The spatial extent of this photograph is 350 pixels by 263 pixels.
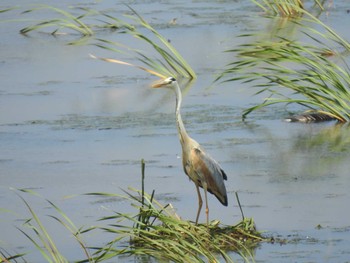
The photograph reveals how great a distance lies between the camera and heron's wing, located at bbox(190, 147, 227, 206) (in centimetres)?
654

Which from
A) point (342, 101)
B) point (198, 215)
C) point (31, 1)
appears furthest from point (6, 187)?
point (31, 1)

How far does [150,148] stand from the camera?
8.41m

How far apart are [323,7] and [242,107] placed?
6.11m

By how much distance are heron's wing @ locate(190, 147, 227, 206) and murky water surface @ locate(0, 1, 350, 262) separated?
0.17m

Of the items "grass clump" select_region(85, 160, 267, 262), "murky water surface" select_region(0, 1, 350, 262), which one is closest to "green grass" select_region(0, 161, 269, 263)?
"grass clump" select_region(85, 160, 267, 262)

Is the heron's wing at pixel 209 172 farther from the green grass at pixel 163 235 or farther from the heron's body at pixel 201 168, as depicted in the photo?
the green grass at pixel 163 235

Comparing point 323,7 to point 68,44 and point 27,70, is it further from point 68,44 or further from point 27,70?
point 27,70

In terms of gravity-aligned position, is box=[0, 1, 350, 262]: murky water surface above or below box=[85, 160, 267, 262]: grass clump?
below

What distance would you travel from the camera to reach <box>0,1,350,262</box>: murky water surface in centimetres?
656

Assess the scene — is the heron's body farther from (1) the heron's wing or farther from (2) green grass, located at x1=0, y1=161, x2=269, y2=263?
(2) green grass, located at x1=0, y1=161, x2=269, y2=263

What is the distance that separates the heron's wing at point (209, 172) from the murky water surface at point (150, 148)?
17 centimetres

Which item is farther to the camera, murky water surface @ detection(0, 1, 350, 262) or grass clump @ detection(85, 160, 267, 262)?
murky water surface @ detection(0, 1, 350, 262)

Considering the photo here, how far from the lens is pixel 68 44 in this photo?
42.9 feet

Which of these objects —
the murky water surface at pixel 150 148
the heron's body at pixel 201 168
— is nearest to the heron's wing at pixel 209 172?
the heron's body at pixel 201 168
